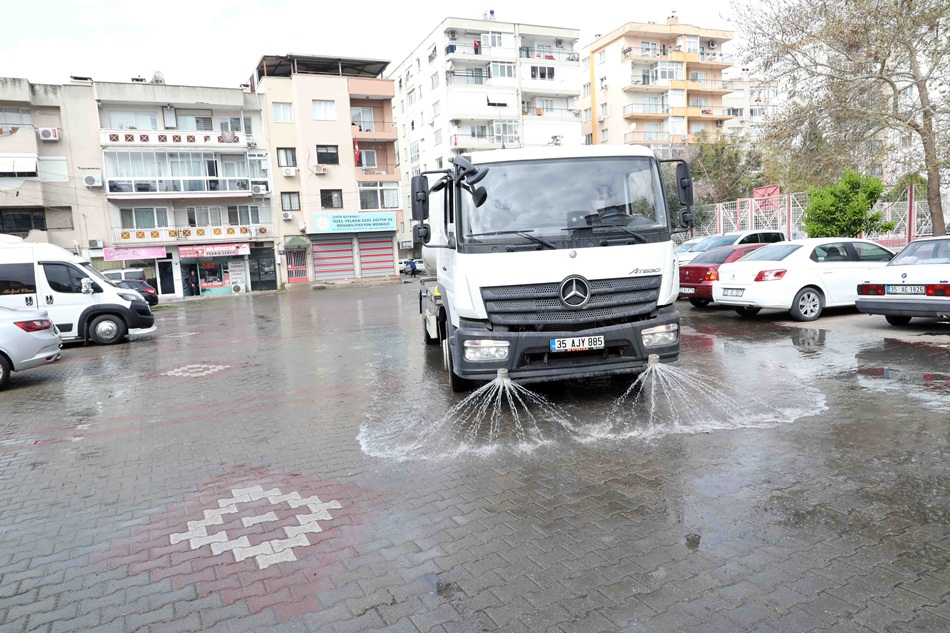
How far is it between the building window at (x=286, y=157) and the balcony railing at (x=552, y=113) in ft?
65.4

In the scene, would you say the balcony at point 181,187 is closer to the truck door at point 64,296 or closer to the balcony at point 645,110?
the truck door at point 64,296

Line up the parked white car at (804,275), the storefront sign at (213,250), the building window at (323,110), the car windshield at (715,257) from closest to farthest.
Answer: the parked white car at (804,275)
the car windshield at (715,257)
the storefront sign at (213,250)
the building window at (323,110)

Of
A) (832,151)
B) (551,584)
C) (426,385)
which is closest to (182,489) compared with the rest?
(551,584)

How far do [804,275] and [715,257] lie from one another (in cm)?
345

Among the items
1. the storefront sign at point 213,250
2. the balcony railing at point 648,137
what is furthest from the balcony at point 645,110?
the storefront sign at point 213,250

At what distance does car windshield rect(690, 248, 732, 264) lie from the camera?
49.8ft

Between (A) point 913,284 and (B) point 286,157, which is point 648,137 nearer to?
(B) point 286,157

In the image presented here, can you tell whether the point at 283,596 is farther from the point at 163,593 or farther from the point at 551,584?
the point at 551,584

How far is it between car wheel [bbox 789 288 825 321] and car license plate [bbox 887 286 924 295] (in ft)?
6.61

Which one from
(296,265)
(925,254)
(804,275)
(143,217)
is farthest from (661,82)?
(925,254)

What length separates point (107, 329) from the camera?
14.9 m

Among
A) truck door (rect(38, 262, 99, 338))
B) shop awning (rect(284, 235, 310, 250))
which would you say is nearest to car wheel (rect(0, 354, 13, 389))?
truck door (rect(38, 262, 99, 338))

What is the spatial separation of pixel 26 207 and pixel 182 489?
42.2 m

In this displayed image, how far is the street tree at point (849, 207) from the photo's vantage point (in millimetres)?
19797
